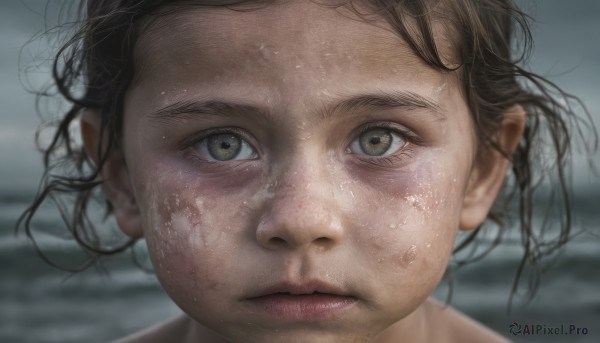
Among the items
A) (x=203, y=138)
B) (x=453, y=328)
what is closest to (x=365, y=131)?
(x=203, y=138)

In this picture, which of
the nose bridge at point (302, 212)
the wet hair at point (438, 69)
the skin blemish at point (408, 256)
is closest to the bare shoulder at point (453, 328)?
the wet hair at point (438, 69)

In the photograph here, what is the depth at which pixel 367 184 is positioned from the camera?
2.33 metres

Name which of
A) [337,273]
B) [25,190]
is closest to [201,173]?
[337,273]

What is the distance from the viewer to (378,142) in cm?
242

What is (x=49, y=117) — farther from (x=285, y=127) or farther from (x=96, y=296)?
(x=96, y=296)

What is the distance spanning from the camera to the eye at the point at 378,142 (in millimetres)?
2383

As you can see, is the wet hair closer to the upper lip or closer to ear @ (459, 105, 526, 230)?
ear @ (459, 105, 526, 230)

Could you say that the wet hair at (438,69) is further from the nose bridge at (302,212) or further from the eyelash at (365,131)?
the nose bridge at (302,212)

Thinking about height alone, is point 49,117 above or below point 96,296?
above

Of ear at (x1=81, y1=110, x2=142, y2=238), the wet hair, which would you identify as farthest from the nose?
ear at (x1=81, y1=110, x2=142, y2=238)

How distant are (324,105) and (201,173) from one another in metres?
0.38

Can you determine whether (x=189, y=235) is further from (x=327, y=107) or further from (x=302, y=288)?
(x=327, y=107)

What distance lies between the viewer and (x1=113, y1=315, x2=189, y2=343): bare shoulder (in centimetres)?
338

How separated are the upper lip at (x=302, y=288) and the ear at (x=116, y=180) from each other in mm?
664
